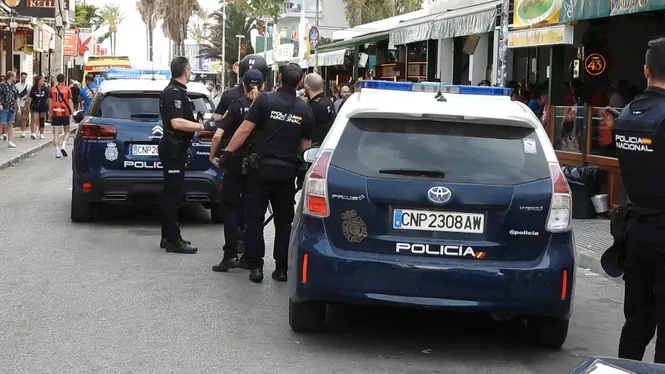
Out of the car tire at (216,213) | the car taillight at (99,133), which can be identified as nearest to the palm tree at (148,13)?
the car tire at (216,213)

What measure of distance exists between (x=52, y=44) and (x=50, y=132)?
30.0ft

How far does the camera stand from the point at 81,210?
12.1 m

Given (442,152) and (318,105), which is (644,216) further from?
(318,105)

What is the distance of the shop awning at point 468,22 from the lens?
18609 millimetres

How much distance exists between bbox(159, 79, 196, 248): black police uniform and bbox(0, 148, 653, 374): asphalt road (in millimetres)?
389

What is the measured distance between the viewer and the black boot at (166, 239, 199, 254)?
10336 millimetres

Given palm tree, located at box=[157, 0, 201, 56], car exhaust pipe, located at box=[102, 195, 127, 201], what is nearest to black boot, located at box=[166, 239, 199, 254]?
car exhaust pipe, located at box=[102, 195, 127, 201]

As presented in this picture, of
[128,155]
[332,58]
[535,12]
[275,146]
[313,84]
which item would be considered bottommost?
[128,155]

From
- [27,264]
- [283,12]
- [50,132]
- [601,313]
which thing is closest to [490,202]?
[601,313]

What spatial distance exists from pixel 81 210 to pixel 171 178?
2320 millimetres

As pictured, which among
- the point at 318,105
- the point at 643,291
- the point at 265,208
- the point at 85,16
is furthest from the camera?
the point at 85,16

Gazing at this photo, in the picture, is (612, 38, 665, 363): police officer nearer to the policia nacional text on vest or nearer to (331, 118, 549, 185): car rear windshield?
the policia nacional text on vest

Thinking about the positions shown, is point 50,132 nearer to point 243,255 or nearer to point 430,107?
point 243,255

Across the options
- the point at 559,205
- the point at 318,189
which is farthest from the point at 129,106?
the point at 559,205
